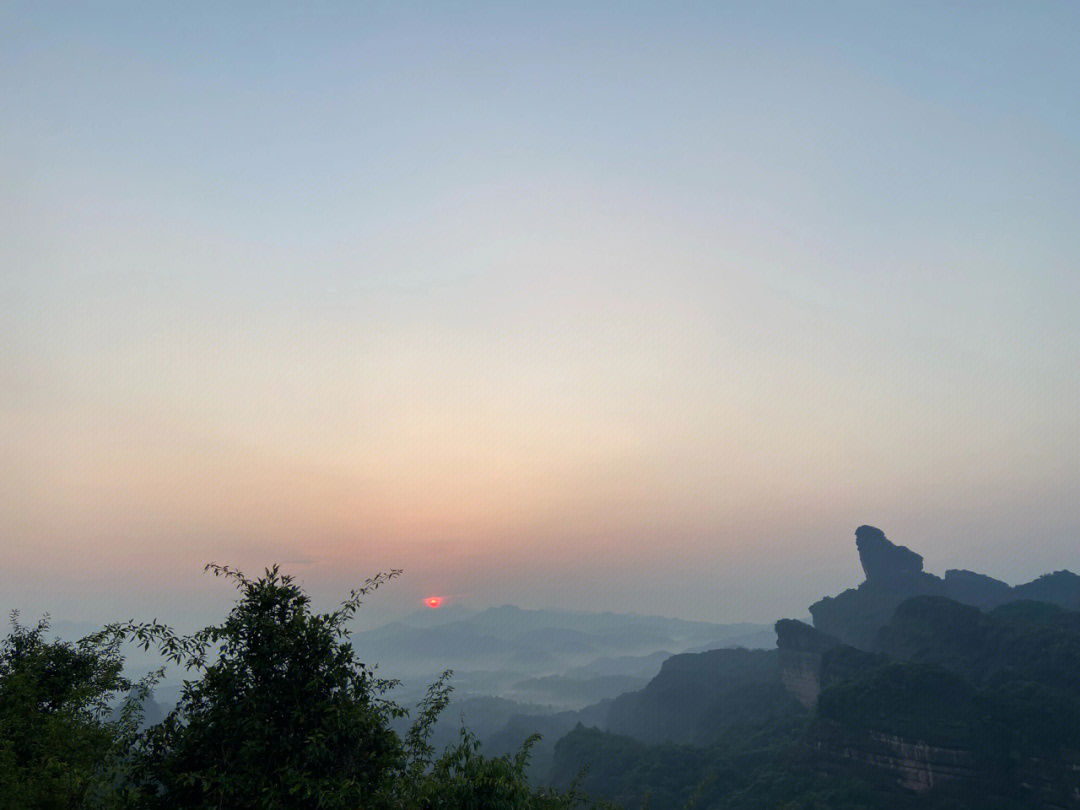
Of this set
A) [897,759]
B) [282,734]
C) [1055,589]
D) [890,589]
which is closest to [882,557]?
[890,589]

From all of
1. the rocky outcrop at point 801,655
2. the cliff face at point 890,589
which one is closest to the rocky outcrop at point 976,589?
the cliff face at point 890,589

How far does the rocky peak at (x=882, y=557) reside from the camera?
157375 millimetres

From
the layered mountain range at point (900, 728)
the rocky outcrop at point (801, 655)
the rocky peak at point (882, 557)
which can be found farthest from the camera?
the rocky peak at point (882, 557)

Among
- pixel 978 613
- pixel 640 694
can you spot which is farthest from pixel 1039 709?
pixel 640 694

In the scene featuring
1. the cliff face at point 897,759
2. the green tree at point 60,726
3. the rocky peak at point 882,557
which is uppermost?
the rocky peak at point 882,557

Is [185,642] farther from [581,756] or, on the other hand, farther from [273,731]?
[581,756]

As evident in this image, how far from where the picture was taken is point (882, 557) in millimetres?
160750

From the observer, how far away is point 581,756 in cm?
11250

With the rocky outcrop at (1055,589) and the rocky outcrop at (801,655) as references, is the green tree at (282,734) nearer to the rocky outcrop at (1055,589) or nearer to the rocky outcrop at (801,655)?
the rocky outcrop at (801,655)

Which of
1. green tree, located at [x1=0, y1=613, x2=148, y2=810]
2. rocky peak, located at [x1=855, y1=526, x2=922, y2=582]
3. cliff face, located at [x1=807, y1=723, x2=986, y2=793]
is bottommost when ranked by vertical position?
cliff face, located at [x1=807, y1=723, x2=986, y2=793]

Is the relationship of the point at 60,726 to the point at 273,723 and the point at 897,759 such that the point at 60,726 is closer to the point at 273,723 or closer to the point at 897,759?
the point at 273,723

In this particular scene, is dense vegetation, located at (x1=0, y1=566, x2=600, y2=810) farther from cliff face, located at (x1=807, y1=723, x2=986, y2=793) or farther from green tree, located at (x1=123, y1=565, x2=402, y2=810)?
cliff face, located at (x1=807, y1=723, x2=986, y2=793)

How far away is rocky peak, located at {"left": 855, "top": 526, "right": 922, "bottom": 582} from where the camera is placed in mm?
157375

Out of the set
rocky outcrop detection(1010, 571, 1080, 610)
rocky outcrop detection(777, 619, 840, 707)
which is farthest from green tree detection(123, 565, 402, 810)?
rocky outcrop detection(1010, 571, 1080, 610)
